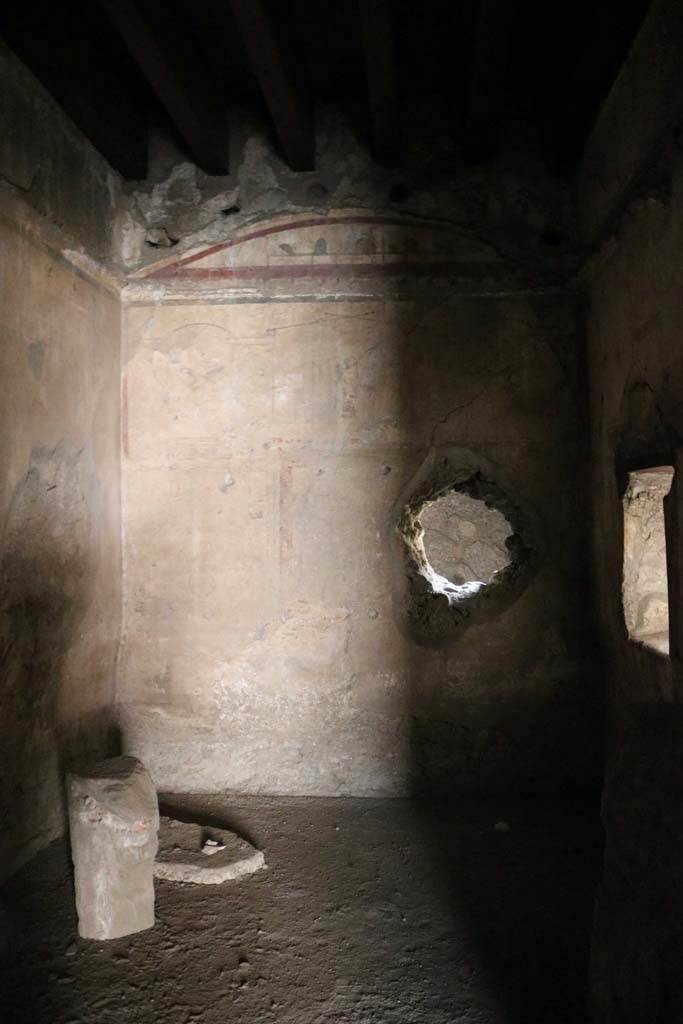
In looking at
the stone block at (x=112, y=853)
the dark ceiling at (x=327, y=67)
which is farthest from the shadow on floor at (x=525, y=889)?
the dark ceiling at (x=327, y=67)

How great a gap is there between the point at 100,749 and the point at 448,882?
71.5 inches

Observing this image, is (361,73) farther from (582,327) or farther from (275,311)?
(582,327)

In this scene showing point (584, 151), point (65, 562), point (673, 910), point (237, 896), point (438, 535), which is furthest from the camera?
point (438, 535)

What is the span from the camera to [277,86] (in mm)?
2969

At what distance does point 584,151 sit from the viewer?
3.34 m

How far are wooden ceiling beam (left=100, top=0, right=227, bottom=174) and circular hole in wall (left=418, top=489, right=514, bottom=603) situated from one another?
311 cm

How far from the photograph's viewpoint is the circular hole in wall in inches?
221

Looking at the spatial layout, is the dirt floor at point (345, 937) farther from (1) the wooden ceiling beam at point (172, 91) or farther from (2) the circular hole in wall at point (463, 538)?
(1) the wooden ceiling beam at point (172, 91)

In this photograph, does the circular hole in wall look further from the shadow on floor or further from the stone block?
the stone block

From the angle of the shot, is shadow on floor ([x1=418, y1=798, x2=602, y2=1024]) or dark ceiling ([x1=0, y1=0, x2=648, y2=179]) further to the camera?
A: dark ceiling ([x1=0, y1=0, x2=648, y2=179])

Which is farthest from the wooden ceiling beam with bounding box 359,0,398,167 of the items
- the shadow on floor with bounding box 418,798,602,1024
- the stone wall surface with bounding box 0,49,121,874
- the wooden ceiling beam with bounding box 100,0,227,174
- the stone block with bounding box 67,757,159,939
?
the shadow on floor with bounding box 418,798,602,1024

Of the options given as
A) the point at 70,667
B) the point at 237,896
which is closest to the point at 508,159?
the point at 70,667

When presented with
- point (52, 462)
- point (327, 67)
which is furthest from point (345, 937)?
point (327, 67)

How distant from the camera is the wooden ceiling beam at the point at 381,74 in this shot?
2574mm
